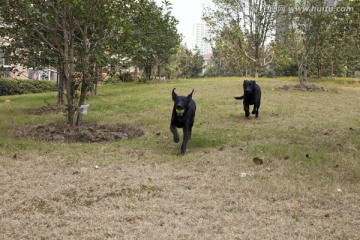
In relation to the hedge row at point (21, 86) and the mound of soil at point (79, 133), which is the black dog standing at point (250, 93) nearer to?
the mound of soil at point (79, 133)

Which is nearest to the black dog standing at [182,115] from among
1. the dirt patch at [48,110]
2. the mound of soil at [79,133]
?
the mound of soil at [79,133]

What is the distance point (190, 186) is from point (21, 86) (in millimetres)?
29414

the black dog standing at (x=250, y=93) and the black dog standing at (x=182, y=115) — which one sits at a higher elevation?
the black dog standing at (x=250, y=93)

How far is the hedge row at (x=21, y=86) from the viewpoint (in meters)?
29.6

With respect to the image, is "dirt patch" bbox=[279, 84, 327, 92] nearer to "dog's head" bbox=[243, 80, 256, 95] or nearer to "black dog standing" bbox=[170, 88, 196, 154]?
"dog's head" bbox=[243, 80, 256, 95]

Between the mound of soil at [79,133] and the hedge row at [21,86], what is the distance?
2044 cm

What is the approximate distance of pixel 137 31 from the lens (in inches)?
420

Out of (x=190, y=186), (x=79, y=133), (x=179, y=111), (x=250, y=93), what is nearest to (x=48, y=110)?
(x=79, y=133)

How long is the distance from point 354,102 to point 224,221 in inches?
619

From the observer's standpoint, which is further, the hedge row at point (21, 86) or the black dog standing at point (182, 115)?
the hedge row at point (21, 86)

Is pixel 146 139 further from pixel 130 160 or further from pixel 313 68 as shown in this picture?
pixel 313 68

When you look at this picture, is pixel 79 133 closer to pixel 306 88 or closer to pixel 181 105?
pixel 181 105

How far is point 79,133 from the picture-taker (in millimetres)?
9352

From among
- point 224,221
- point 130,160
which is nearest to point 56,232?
point 224,221
